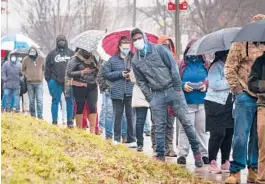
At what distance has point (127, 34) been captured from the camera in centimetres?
1362

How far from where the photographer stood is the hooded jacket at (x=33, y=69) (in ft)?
58.5

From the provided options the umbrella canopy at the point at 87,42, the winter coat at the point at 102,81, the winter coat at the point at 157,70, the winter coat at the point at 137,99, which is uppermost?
the umbrella canopy at the point at 87,42

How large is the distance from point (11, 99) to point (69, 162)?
42.4 feet

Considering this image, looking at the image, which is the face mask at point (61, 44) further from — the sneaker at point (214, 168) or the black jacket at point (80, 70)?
the sneaker at point (214, 168)

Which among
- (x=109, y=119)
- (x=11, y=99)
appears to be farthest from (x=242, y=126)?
(x=11, y=99)

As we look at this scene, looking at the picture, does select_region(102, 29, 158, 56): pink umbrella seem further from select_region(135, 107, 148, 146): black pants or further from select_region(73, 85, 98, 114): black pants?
select_region(135, 107, 148, 146): black pants

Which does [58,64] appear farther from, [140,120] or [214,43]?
[214,43]

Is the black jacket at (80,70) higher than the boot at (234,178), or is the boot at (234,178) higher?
the black jacket at (80,70)

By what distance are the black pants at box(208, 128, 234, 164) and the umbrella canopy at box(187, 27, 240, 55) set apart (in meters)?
1.09

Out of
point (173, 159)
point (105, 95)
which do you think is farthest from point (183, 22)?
point (173, 159)

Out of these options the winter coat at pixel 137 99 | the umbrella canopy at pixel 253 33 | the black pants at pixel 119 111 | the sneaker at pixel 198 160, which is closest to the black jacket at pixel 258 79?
the umbrella canopy at pixel 253 33

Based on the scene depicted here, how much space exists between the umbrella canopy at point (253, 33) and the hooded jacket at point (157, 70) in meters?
1.68

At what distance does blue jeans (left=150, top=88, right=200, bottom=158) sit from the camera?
10.3 metres

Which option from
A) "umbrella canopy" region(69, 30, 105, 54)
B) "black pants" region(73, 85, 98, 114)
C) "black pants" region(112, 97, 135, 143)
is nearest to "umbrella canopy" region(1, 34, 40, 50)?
"umbrella canopy" region(69, 30, 105, 54)
